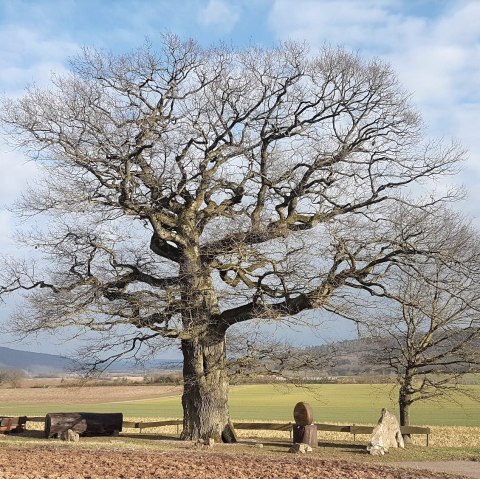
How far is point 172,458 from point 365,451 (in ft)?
25.3

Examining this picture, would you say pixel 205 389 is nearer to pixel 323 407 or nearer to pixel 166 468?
pixel 166 468

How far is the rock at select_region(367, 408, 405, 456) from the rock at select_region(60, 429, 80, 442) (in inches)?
339

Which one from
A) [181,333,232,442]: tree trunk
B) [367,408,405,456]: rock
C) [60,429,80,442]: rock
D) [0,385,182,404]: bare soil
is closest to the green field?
[0,385,182,404]: bare soil

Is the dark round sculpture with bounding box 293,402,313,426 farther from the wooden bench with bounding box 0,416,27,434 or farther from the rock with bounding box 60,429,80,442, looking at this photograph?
the wooden bench with bounding box 0,416,27,434

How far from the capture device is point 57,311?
21953 millimetres

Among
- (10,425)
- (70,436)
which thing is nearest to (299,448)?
(70,436)

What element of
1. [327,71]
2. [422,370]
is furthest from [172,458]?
[422,370]

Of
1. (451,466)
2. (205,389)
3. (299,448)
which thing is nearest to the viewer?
(451,466)

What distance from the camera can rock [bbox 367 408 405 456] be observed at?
66.0 ft

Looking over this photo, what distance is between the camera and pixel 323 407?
165 ft

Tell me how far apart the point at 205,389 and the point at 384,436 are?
5780 millimetres

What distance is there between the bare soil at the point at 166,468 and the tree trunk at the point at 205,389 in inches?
264

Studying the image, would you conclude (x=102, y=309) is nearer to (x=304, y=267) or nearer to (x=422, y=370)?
(x=304, y=267)

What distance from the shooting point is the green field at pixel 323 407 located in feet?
132
